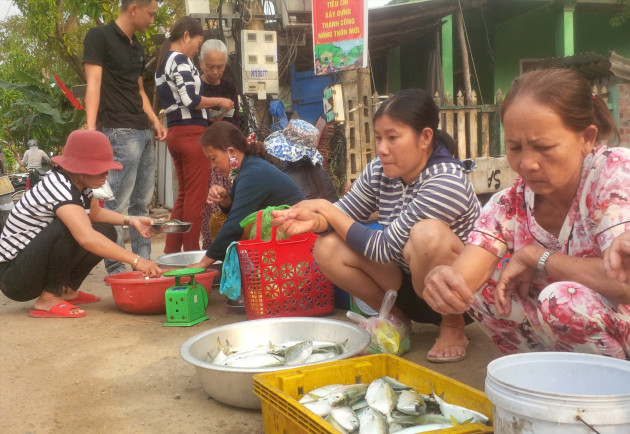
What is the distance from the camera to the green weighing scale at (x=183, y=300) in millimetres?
3432

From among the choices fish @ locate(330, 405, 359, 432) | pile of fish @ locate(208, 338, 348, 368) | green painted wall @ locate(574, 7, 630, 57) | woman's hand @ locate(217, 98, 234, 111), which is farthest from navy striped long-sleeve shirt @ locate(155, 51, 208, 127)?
green painted wall @ locate(574, 7, 630, 57)

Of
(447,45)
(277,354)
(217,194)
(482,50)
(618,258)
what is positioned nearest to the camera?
(618,258)

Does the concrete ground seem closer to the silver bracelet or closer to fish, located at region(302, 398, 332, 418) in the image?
fish, located at region(302, 398, 332, 418)

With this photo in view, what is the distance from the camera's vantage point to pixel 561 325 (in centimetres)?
172

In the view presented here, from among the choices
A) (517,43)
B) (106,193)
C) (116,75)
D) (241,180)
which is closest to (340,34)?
(116,75)

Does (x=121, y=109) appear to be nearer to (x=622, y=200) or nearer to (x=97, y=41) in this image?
(x=97, y=41)

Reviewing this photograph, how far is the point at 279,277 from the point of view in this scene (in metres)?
3.33

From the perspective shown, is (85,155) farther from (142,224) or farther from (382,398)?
(382,398)

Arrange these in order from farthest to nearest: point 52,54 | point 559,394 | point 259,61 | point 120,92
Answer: point 52,54, point 259,61, point 120,92, point 559,394

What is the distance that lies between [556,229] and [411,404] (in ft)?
2.39

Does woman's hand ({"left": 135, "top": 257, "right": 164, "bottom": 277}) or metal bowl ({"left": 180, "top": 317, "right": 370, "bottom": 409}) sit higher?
woman's hand ({"left": 135, "top": 257, "right": 164, "bottom": 277})

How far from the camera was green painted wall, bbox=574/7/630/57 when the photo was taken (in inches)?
395

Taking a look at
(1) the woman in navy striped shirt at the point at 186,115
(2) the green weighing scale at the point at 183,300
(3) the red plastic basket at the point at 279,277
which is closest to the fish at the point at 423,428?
(3) the red plastic basket at the point at 279,277

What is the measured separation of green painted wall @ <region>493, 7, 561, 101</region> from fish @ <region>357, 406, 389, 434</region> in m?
Result: 8.92
